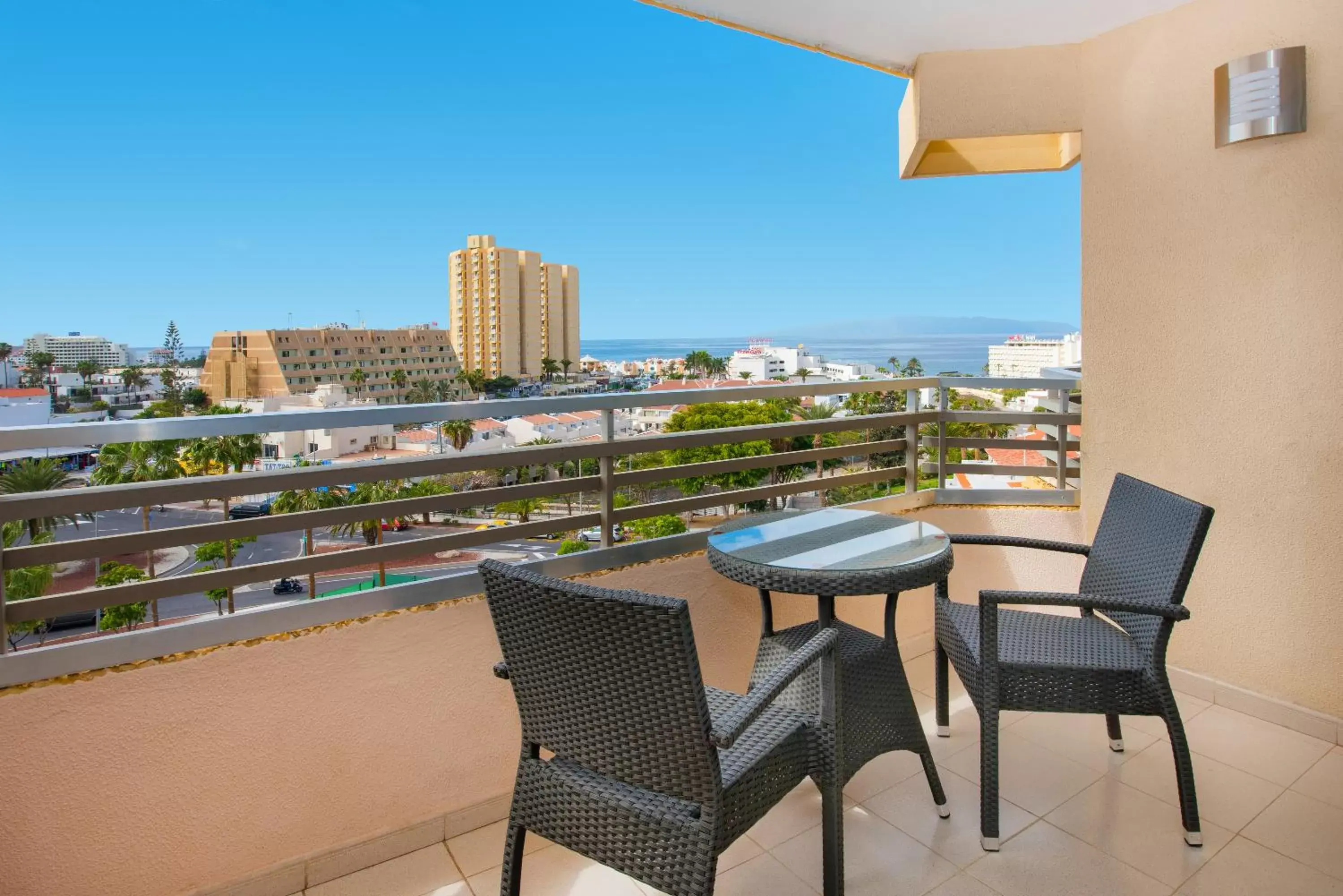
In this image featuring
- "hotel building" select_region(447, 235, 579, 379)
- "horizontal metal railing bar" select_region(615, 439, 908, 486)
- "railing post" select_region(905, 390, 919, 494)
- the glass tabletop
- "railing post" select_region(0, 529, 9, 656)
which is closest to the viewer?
"railing post" select_region(0, 529, 9, 656)

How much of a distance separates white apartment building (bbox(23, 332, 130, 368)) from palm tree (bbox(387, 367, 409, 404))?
1.11m

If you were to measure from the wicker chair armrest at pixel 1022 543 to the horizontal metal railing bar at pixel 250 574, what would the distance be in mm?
1412

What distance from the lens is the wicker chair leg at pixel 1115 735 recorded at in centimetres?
261

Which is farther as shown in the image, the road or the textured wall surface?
the textured wall surface

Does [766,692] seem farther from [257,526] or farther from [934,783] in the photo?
[257,526]

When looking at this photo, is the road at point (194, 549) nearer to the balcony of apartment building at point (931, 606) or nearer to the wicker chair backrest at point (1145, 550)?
the balcony of apartment building at point (931, 606)

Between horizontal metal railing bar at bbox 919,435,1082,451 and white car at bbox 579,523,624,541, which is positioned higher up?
horizontal metal railing bar at bbox 919,435,1082,451

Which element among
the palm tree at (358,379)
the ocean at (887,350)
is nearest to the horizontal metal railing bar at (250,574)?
the palm tree at (358,379)

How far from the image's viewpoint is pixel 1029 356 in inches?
146

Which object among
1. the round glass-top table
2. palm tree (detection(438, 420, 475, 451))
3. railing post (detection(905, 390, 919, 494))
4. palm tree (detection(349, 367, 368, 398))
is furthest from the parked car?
railing post (detection(905, 390, 919, 494))

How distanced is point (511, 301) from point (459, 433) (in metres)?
5.77

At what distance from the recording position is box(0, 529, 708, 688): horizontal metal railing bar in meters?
1.64

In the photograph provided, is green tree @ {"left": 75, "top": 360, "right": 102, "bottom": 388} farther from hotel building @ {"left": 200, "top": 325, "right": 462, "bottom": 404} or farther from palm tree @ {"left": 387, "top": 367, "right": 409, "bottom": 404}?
palm tree @ {"left": 387, "top": 367, "right": 409, "bottom": 404}

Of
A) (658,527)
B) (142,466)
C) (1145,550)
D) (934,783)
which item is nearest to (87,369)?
(142,466)
